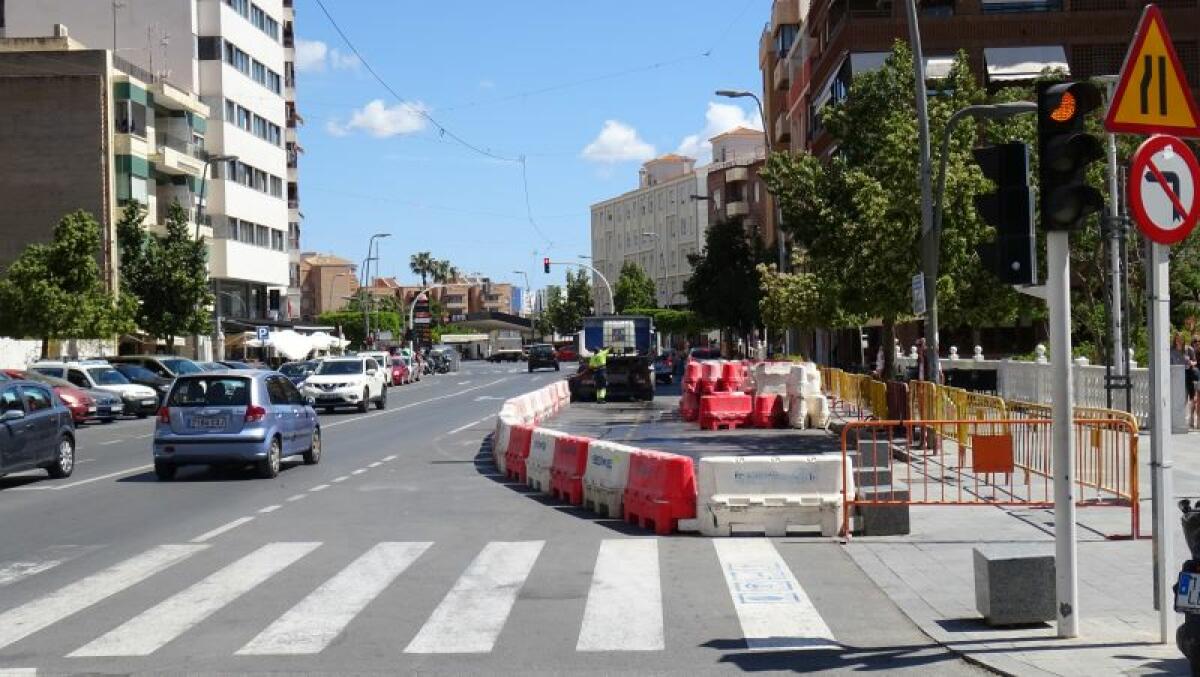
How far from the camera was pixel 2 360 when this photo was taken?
5050 centimetres

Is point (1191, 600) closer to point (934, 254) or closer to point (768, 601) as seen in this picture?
point (768, 601)

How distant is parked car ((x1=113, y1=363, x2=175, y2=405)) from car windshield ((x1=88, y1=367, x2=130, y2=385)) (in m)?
1.03

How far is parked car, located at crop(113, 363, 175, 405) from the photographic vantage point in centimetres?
4306

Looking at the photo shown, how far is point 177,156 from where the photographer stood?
64.1 meters

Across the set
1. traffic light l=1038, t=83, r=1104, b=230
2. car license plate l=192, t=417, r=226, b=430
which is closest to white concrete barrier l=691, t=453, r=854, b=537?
traffic light l=1038, t=83, r=1104, b=230

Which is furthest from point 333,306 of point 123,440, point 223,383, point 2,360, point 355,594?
point 355,594

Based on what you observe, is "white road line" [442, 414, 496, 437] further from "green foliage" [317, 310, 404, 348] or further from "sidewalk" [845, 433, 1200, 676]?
"green foliage" [317, 310, 404, 348]

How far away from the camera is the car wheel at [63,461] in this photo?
20.4 m

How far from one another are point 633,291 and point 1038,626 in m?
120

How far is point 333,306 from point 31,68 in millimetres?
107741

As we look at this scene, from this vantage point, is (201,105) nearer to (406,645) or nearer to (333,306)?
(406,645)

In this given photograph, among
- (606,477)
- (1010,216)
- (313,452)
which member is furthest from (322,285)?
(1010,216)

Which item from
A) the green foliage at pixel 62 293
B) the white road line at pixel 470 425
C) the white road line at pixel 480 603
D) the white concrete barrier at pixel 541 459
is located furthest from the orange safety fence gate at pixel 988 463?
the green foliage at pixel 62 293

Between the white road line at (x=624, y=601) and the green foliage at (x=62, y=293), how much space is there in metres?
39.4
